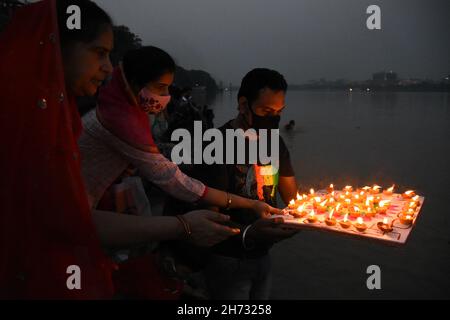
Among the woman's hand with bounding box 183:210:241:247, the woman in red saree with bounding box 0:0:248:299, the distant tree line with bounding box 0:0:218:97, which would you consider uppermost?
the distant tree line with bounding box 0:0:218:97

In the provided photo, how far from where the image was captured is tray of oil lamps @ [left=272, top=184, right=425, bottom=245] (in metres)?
2.80

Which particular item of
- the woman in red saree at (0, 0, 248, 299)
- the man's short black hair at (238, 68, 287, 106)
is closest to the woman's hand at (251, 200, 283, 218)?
the man's short black hair at (238, 68, 287, 106)

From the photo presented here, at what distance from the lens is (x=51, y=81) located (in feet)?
5.28

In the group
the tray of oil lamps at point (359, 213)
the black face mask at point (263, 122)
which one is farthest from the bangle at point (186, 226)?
the black face mask at point (263, 122)

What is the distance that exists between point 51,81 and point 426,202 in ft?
31.6

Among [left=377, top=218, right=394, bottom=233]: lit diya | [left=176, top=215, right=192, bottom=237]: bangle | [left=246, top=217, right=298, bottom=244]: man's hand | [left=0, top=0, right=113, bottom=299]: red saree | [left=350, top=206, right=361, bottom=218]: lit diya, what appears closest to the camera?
[left=0, top=0, right=113, bottom=299]: red saree

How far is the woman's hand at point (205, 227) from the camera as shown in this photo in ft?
7.20

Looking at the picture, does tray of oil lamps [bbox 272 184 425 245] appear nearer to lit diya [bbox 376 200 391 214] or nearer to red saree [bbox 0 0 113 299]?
lit diya [bbox 376 200 391 214]

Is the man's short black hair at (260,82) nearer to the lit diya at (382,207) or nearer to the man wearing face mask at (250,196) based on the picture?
the man wearing face mask at (250,196)

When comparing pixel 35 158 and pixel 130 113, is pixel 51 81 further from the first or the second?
pixel 130 113

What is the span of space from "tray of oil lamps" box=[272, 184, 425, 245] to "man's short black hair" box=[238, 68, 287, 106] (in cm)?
100

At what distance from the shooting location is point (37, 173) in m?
1.55

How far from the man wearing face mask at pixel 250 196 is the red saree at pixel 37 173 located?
4.96ft

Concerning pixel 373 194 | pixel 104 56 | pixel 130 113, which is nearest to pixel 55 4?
pixel 104 56
